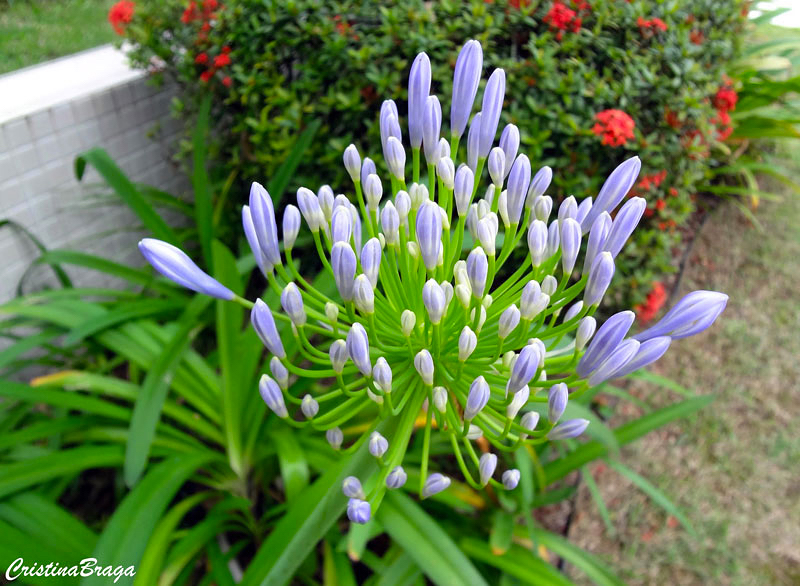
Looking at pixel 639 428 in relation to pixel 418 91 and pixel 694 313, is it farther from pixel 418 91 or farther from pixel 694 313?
pixel 418 91

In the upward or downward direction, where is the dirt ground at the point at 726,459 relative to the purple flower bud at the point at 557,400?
downward

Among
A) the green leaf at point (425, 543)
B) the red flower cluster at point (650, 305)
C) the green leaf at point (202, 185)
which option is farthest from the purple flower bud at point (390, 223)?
the red flower cluster at point (650, 305)

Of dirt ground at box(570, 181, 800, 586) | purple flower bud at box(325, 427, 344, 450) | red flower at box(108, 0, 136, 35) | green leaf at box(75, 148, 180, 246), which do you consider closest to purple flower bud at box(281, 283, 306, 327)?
purple flower bud at box(325, 427, 344, 450)

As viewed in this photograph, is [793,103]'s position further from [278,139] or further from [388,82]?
[278,139]

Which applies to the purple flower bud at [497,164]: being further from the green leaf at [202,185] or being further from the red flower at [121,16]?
the red flower at [121,16]

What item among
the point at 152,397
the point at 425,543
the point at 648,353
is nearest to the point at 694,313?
the point at 648,353

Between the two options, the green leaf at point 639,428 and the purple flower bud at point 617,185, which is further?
the green leaf at point 639,428

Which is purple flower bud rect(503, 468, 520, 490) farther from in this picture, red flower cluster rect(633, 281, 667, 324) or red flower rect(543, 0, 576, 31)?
red flower cluster rect(633, 281, 667, 324)
